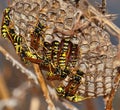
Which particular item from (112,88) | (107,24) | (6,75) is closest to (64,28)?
(107,24)

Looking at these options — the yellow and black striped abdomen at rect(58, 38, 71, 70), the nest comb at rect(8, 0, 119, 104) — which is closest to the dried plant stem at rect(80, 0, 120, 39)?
the nest comb at rect(8, 0, 119, 104)

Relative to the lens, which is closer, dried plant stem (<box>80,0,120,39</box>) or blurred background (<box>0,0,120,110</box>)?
dried plant stem (<box>80,0,120,39</box>)

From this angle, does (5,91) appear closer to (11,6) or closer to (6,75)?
(6,75)

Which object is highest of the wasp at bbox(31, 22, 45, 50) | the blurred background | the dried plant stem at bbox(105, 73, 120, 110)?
the wasp at bbox(31, 22, 45, 50)

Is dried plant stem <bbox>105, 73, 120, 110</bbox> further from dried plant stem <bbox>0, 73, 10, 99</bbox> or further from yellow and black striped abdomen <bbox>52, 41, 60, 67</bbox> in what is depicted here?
dried plant stem <bbox>0, 73, 10, 99</bbox>

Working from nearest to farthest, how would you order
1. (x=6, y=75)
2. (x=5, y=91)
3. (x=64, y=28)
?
(x=64, y=28)
(x=5, y=91)
(x=6, y=75)

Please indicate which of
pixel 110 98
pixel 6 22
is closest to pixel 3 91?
pixel 6 22

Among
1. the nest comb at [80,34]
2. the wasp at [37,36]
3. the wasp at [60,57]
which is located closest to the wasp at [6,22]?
the nest comb at [80,34]
